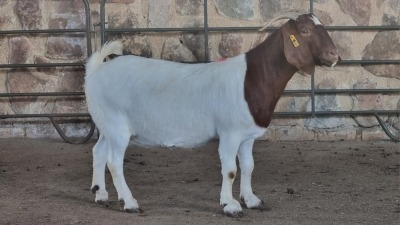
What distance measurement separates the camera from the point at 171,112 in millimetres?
4945

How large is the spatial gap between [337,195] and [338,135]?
8.68 feet

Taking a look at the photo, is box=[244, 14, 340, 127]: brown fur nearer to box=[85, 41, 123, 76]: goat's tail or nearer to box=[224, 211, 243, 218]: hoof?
box=[224, 211, 243, 218]: hoof

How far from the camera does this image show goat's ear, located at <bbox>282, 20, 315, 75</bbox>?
4.91 meters

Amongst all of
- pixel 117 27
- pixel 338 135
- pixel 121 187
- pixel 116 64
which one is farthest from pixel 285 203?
pixel 117 27

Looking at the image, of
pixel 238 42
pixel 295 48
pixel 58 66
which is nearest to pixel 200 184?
pixel 295 48

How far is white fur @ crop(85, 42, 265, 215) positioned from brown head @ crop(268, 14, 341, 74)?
0.34 m

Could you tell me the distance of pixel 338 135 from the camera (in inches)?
315

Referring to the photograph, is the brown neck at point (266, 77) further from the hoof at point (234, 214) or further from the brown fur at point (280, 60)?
the hoof at point (234, 214)

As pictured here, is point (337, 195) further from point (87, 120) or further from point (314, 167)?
point (87, 120)

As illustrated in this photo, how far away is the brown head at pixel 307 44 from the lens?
487 centimetres

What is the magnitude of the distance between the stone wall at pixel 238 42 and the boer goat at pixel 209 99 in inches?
111

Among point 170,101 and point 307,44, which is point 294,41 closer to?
point 307,44

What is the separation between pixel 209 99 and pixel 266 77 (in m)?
0.42

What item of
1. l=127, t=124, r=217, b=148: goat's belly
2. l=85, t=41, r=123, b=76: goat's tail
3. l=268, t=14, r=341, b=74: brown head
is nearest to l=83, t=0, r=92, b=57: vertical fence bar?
l=85, t=41, r=123, b=76: goat's tail
